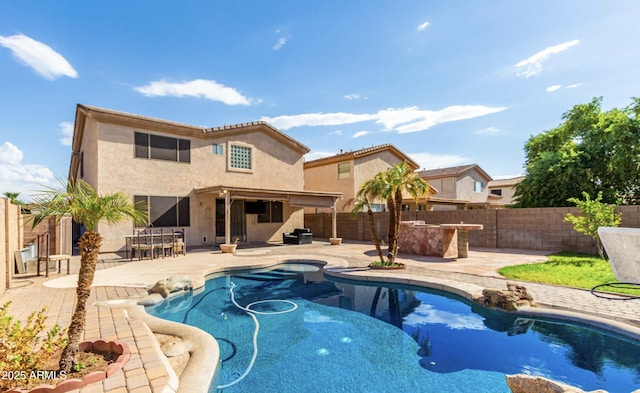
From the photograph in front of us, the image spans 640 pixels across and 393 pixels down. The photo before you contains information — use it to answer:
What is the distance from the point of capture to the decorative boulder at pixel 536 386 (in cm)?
277

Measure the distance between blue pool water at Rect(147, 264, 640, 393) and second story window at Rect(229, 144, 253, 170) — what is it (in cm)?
1132

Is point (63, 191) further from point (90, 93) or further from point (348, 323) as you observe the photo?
point (90, 93)

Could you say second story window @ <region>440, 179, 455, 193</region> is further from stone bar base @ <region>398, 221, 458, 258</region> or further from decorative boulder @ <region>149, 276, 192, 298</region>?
decorative boulder @ <region>149, 276, 192, 298</region>

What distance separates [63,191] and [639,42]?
17.6 meters

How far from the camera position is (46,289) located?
24.8 feet

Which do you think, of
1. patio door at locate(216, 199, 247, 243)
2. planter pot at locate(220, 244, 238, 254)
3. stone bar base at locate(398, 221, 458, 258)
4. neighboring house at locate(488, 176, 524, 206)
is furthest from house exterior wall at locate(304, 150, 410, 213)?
neighboring house at locate(488, 176, 524, 206)

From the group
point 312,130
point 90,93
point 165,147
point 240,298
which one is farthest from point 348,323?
point 312,130

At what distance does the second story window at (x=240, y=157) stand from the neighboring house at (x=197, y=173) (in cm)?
5

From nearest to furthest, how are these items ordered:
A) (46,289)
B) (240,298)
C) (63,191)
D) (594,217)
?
(63,191), (46,289), (240,298), (594,217)

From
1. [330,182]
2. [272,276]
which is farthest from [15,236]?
[330,182]

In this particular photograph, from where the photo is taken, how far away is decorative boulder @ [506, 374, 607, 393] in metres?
2.77

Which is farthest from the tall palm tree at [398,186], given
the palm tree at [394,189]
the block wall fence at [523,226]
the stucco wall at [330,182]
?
the stucco wall at [330,182]

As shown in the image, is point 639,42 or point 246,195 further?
point 246,195

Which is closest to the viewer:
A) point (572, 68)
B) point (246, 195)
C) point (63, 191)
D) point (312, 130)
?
point (63, 191)
